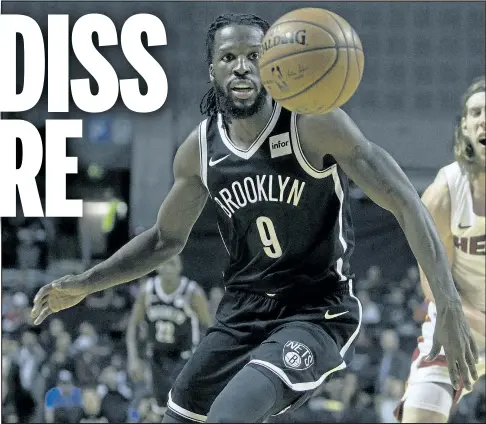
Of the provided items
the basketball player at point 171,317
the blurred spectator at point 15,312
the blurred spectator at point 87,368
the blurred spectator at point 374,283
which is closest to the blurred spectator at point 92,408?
the blurred spectator at point 87,368

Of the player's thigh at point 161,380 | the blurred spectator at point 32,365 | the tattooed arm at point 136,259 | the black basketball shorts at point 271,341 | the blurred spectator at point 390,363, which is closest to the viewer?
the black basketball shorts at point 271,341

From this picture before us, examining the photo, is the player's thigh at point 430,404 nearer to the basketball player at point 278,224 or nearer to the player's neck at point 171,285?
the basketball player at point 278,224

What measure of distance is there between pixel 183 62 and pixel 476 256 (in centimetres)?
1121

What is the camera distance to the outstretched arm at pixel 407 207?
12.1 ft

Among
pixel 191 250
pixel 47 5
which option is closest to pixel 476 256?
pixel 191 250

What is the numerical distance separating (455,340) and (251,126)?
131 cm

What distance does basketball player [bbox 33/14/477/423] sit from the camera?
3893 millimetres

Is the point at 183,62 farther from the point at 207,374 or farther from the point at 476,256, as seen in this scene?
the point at 207,374

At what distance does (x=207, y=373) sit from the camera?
4254mm

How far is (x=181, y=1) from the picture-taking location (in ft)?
52.7

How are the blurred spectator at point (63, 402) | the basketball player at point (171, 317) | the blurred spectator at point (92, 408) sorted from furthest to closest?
the blurred spectator at point (63, 402)
the blurred spectator at point (92, 408)
the basketball player at point (171, 317)

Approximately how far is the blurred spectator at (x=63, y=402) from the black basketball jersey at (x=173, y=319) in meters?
2.05

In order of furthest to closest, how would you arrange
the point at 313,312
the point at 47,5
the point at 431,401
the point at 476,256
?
the point at 47,5 → the point at 476,256 → the point at 431,401 → the point at 313,312

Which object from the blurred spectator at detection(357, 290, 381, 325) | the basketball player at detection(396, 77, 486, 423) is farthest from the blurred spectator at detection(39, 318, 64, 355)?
the basketball player at detection(396, 77, 486, 423)
